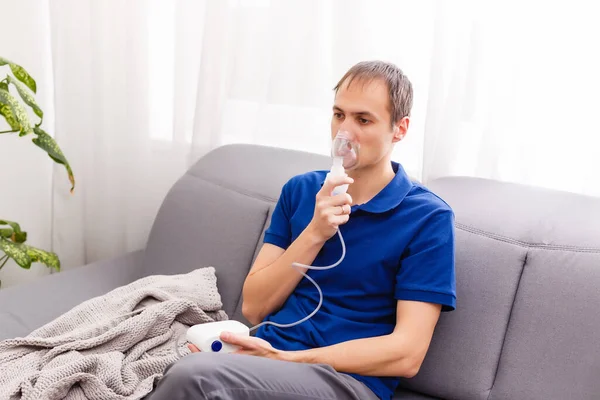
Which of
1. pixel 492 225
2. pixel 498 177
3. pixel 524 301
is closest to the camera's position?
pixel 524 301

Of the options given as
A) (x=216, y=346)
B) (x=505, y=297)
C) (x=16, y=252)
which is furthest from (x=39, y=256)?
(x=505, y=297)

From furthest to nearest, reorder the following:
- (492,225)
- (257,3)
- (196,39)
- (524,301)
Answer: (196,39), (257,3), (492,225), (524,301)

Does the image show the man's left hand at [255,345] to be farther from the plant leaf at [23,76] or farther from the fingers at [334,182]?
the plant leaf at [23,76]

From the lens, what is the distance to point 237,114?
252cm

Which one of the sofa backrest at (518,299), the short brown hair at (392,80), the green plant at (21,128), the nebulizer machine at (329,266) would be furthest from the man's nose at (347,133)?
the green plant at (21,128)

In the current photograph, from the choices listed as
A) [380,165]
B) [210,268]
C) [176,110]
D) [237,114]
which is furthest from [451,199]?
[176,110]

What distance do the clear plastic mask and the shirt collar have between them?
104 mm

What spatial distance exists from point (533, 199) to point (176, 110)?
1.32 m

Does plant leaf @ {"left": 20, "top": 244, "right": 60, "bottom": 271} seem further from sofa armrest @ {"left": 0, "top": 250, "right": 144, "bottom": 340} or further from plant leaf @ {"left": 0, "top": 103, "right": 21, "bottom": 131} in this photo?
plant leaf @ {"left": 0, "top": 103, "right": 21, "bottom": 131}

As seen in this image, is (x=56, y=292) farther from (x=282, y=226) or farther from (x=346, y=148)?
(x=346, y=148)

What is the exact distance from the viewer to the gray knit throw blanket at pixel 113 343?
1.61m

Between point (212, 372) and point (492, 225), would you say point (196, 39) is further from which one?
point (212, 372)

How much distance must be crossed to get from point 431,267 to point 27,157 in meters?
1.84

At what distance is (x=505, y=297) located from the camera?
171cm
